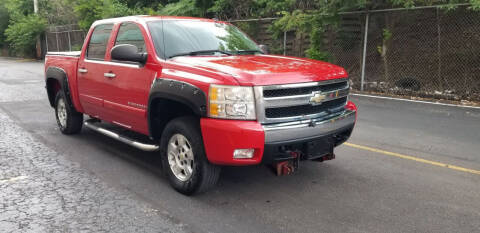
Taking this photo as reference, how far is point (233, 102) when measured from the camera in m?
3.76

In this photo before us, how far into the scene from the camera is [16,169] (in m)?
5.21

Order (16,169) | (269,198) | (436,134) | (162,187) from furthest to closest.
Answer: (436,134)
(16,169)
(162,187)
(269,198)

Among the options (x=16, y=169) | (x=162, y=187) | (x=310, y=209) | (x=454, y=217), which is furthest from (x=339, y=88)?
(x=16, y=169)

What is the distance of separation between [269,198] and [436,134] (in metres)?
4.06

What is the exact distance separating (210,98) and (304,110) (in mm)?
964

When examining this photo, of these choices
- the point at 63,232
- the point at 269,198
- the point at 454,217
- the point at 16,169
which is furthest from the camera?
the point at 16,169

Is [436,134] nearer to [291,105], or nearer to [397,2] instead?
[291,105]

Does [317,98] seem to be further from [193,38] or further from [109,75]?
[109,75]

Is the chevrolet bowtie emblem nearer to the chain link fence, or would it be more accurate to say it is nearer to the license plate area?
the license plate area

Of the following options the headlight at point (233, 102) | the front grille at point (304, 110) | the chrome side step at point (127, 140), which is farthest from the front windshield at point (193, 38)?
the front grille at point (304, 110)

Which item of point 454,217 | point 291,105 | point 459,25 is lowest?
point 454,217

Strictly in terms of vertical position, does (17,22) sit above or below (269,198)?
above

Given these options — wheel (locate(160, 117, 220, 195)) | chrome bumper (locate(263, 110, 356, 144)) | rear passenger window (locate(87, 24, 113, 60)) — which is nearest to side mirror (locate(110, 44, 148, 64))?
wheel (locate(160, 117, 220, 195))

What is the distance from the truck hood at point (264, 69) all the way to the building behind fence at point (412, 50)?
Answer: 7132mm
